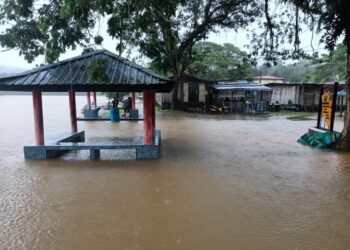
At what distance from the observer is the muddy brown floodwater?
4.52 metres

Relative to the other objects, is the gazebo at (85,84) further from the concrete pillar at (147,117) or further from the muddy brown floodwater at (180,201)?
the muddy brown floodwater at (180,201)

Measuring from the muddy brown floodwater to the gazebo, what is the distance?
42 cm

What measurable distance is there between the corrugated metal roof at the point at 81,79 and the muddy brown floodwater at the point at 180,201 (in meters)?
1.96

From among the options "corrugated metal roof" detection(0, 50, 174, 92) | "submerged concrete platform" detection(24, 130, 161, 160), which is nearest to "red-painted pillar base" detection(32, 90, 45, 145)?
"submerged concrete platform" detection(24, 130, 161, 160)

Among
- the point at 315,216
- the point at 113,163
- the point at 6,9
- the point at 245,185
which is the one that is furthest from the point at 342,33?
the point at 6,9

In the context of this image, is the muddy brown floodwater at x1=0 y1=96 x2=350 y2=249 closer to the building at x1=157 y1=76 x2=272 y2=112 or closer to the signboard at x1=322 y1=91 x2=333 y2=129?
the signboard at x1=322 y1=91 x2=333 y2=129

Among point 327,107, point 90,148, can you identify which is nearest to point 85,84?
point 90,148

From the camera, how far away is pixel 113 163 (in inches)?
352

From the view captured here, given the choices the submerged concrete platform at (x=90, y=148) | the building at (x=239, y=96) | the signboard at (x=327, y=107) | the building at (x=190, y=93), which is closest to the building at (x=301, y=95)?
the building at (x=239, y=96)

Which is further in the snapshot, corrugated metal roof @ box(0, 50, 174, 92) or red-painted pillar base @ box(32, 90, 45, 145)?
red-painted pillar base @ box(32, 90, 45, 145)

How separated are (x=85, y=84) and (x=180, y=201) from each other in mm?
4345

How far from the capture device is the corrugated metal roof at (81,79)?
28.9 ft

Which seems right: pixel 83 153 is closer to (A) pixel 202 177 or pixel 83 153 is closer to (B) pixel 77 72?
(B) pixel 77 72

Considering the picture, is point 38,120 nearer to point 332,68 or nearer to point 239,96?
point 239,96
